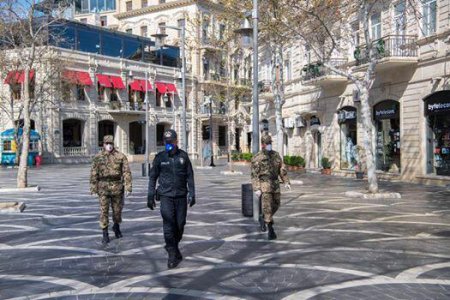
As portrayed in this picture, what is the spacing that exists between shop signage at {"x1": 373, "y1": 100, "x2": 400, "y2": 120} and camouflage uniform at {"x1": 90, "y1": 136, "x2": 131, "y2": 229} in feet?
53.4

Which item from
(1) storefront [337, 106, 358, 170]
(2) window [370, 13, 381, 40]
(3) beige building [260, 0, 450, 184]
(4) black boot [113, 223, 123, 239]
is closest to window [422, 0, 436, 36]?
(3) beige building [260, 0, 450, 184]

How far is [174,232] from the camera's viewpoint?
725 centimetres

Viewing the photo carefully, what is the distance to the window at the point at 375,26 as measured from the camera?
2375 cm

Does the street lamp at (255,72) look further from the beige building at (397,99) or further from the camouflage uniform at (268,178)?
the beige building at (397,99)

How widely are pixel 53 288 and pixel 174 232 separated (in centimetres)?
176

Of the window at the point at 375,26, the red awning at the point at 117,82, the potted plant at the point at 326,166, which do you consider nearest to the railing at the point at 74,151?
the red awning at the point at 117,82

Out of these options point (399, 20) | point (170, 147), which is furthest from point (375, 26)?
point (170, 147)

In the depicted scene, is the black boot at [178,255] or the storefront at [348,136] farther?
the storefront at [348,136]

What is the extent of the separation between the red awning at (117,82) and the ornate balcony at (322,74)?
982 inches

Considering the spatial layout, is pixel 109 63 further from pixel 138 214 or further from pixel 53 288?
pixel 53 288

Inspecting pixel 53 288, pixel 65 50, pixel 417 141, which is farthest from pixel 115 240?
pixel 65 50

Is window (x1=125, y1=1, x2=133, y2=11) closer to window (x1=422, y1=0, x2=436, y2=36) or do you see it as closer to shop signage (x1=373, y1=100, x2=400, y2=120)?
shop signage (x1=373, y1=100, x2=400, y2=120)

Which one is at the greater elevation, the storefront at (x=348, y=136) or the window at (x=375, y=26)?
the window at (x=375, y=26)

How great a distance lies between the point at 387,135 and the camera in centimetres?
2327
